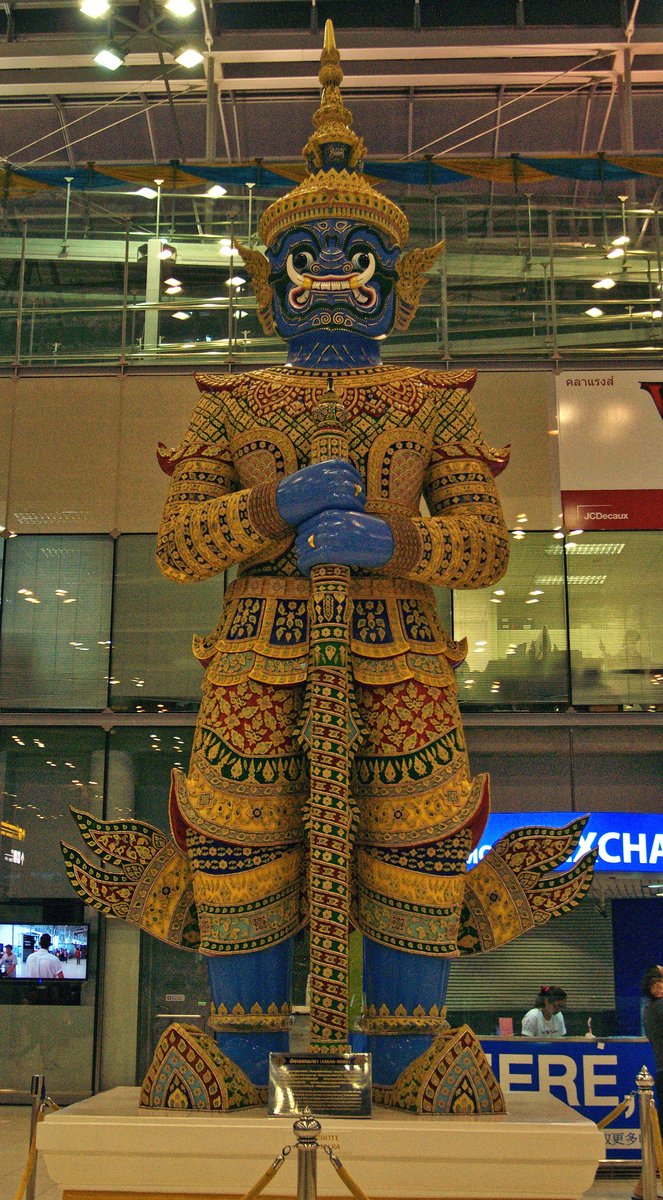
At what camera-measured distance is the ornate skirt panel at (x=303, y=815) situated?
3.53 meters

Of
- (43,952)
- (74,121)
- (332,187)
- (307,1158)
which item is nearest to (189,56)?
(74,121)

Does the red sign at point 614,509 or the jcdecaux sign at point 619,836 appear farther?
the red sign at point 614,509

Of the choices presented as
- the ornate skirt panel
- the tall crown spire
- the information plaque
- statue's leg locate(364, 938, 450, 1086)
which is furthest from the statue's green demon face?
the information plaque

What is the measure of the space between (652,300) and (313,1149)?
27.9 feet

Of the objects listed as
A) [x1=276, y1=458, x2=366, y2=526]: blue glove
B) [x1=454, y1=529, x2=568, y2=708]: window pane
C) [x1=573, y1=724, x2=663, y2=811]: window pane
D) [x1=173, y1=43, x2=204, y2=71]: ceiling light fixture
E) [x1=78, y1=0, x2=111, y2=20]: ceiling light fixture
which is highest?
[x1=173, y1=43, x2=204, y2=71]: ceiling light fixture

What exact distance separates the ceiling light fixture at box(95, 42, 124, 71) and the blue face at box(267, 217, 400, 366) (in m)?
6.09

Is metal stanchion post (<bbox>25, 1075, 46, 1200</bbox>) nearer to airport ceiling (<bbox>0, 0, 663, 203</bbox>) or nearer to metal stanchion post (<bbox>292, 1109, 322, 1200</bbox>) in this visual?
metal stanchion post (<bbox>292, 1109, 322, 1200</bbox>)

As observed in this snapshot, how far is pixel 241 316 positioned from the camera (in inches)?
389

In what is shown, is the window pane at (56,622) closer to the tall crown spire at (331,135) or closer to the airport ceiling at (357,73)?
the airport ceiling at (357,73)

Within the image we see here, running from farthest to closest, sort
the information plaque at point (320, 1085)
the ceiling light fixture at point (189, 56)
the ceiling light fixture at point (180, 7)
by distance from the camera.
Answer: the ceiling light fixture at point (189, 56) < the ceiling light fixture at point (180, 7) < the information plaque at point (320, 1085)

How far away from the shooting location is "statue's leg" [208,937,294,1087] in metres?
3.49

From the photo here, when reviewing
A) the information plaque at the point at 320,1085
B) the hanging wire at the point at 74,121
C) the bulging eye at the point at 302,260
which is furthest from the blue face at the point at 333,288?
the hanging wire at the point at 74,121

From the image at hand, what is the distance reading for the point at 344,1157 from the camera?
2977 millimetres

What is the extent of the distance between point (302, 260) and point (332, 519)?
3.41ft
